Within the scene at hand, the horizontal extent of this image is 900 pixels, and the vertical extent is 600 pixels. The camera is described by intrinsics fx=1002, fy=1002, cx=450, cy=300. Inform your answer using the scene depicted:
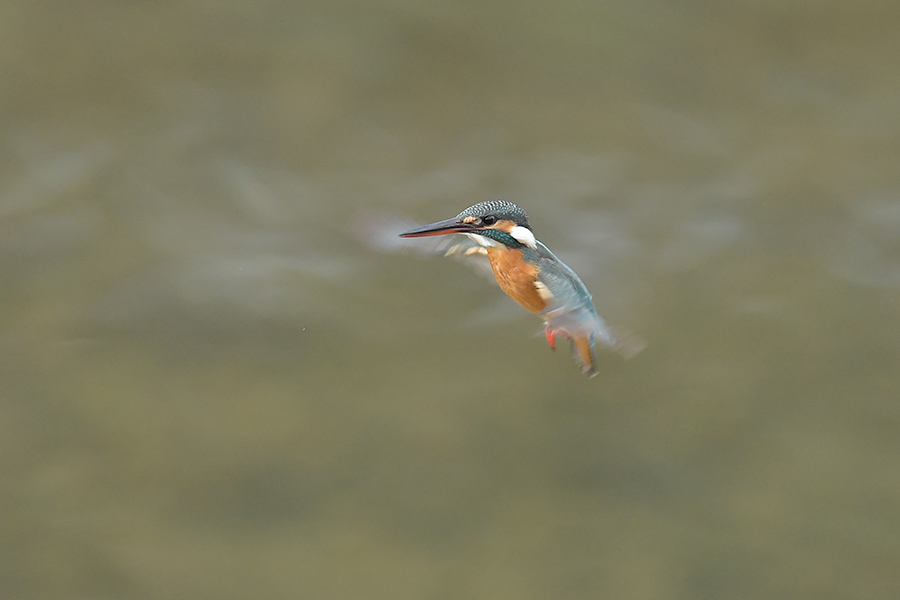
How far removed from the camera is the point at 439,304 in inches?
139

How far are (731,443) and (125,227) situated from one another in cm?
226

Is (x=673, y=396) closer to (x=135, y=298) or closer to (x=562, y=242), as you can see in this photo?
(x=562, y=242)

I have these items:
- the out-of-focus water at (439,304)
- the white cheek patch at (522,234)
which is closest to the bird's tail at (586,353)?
the white cheek patch at (522,234)

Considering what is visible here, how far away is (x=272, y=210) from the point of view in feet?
12.5

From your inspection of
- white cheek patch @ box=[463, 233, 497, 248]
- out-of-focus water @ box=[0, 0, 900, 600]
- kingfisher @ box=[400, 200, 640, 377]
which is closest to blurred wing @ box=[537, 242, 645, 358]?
kingfisher @ box=[400, 200, 640, 377]

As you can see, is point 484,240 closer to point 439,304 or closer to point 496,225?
point 496,225

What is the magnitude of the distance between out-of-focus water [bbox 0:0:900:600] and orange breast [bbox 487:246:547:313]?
106 centimetres

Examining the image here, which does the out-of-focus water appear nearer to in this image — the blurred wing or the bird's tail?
the bird's tail

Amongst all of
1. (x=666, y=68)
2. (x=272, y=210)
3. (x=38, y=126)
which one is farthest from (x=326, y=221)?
(x=666, y=68)

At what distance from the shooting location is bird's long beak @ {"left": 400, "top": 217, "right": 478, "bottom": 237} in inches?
79.5

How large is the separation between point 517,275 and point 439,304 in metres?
1.49

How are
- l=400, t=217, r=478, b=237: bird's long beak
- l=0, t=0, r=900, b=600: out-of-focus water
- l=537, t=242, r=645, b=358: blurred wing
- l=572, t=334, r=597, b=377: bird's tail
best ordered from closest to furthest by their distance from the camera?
l=537, t=242, r=645, b=358: blurred wing < l=400, t=217, r=478, b=237: bird's long beak < l=572, t=334, r=597, b=377: bird's tail < l=0, t=0, r=900, b=600: out-of-focus water

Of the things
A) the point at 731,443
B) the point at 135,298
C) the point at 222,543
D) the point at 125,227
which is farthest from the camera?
the point at 125,227

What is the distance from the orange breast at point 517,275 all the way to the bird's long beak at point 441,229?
0.07 metres
